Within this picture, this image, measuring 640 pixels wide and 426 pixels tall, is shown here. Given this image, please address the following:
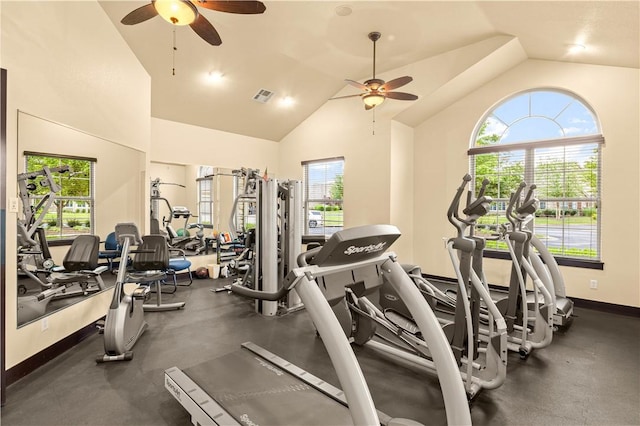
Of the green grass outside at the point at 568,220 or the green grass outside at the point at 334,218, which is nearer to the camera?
the green grass outside at the point at 568,220

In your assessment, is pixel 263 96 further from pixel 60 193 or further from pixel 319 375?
pixel 319 375

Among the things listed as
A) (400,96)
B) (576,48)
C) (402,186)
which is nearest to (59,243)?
(400,96)

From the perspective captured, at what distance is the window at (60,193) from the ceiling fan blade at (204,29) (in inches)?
70.9

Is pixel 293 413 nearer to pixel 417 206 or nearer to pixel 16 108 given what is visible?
pixel 16 108

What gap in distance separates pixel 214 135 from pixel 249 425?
5765 millimetres

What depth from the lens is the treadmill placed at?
1450mm

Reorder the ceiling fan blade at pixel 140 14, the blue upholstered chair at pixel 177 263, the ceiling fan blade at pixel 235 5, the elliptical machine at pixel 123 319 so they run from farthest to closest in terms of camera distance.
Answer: the blue upholstered chair at pixel 177 263, the elliptical machine at pixel 123 319, the ceiling fan blade at pixel 140 14, the ceiling fan blade at pixel 235 5

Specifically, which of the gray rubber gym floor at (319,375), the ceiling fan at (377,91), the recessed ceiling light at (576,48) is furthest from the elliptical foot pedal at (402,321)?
the recessed ceiling light at (576,48)

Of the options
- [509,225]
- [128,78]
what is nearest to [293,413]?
[509,225]

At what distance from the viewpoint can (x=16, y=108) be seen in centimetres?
267

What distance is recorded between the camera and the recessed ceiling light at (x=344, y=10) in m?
4.02

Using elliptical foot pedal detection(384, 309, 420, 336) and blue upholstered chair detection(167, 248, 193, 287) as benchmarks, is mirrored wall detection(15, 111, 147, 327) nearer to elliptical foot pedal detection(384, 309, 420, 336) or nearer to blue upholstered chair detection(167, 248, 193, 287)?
blue upholstered chair detection(167, 248, 193, 287)

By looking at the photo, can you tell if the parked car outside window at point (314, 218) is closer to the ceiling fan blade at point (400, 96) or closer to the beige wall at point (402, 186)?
the beige wall at point (402, 186)

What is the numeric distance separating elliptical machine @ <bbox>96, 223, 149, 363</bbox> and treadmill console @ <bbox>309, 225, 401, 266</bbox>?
7.83 ft
